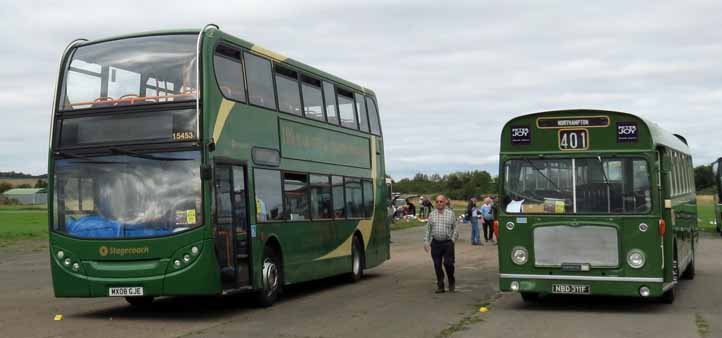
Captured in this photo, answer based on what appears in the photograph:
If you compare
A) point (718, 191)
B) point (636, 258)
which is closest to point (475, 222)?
point (718, 191)

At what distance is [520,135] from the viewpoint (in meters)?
14.8

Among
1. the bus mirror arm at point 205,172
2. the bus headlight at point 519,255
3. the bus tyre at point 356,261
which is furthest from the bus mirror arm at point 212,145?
the bus tyre at point 356,261

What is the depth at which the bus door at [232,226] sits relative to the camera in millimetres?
13938

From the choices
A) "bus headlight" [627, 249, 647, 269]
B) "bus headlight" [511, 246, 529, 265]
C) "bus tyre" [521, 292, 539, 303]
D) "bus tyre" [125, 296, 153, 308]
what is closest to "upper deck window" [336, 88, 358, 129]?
"bus tyre" [125, 296, 153, 308]

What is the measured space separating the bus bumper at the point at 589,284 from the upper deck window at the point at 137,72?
215 inches

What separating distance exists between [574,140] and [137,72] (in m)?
6.50

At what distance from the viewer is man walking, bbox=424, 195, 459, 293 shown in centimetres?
1742

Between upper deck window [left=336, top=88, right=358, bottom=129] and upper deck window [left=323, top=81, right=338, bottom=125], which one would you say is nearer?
upper deck window [left=323, top=81, right=338, bottom=125]

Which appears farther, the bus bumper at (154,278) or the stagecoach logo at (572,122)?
the stagecoach logo at (572,122)

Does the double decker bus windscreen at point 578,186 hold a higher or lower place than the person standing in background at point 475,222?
higher

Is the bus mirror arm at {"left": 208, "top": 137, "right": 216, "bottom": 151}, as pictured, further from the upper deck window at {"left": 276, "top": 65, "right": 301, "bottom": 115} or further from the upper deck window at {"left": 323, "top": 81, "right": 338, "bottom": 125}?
the upper deck window at {"left": 323, "top": 81, "right": 338, "bottom": 125}

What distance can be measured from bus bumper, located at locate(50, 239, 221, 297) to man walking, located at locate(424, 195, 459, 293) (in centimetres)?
511

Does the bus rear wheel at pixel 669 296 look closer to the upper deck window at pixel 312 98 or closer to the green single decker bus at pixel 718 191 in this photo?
the upper deck window at pixel 312 98

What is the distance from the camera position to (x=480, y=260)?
2741cm
